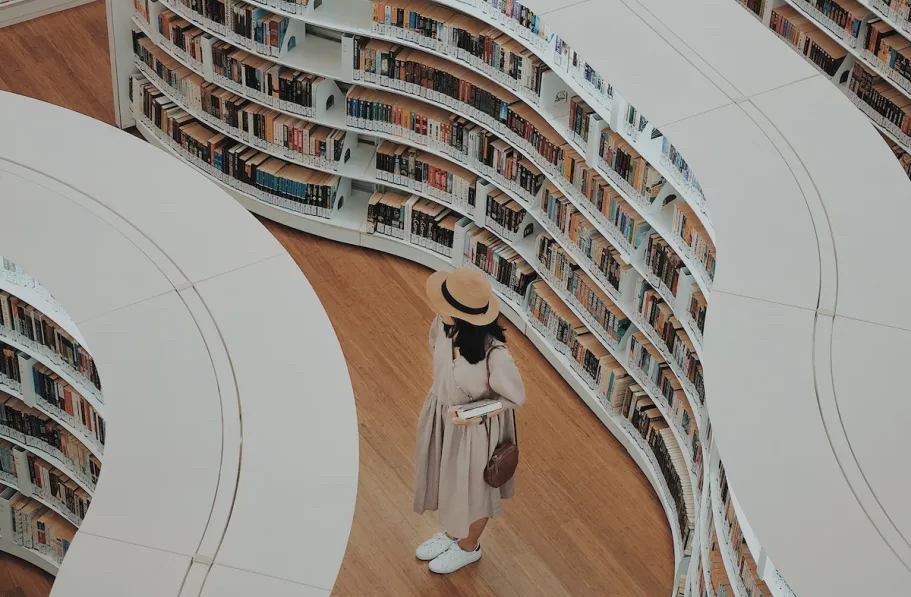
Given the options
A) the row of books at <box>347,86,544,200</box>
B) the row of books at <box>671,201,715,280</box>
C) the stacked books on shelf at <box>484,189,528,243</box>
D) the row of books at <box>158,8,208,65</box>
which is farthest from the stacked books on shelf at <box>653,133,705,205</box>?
the row of books at <box>158,8,208,65</box>

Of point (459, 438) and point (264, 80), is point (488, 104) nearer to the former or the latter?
point (264, 80)

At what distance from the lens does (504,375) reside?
4969mm

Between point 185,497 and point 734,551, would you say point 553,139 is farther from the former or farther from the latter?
point 185,497

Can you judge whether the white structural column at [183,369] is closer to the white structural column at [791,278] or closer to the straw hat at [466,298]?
the straw hat at [466,298]

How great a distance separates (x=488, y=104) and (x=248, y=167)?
1.61 metres

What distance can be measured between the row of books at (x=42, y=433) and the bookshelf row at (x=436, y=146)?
242cm

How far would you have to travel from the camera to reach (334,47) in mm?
7309

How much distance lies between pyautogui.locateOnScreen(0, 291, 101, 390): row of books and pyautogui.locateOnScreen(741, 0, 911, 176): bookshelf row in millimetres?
3940

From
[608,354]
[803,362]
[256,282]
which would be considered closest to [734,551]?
[803,362]

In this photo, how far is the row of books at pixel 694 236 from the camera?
17.6ft

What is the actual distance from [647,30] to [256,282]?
7.42 ft

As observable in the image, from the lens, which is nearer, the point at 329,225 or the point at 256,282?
the point at 256,282

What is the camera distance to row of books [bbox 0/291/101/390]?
496cm

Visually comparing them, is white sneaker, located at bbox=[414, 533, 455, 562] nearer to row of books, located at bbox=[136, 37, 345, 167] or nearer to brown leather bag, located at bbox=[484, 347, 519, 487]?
brown leather bag, located at bbox=[484, 347, 519, 487]
